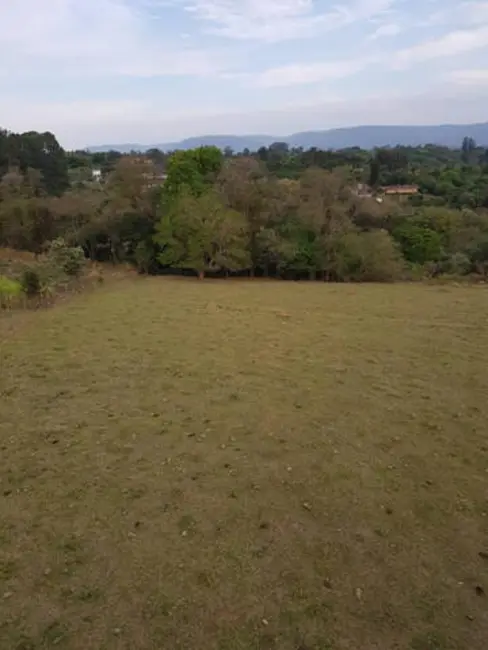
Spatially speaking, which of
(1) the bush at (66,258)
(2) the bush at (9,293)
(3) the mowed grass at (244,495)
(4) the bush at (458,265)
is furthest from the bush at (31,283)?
(4) the bush at (458,265)

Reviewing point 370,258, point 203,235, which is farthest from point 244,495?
point 370,258

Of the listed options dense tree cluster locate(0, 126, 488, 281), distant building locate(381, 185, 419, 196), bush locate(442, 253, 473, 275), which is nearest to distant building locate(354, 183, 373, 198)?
dense tree cluster locate(0, 126, 488, 281)

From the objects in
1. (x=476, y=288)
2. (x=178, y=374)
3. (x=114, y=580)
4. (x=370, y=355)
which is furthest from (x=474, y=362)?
(x=476, y=288)

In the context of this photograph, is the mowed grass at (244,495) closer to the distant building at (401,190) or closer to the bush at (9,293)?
the bush at (9,293)

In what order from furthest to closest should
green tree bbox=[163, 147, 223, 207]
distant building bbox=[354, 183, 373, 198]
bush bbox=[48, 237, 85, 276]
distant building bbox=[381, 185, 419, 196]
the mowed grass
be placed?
distant building bbox=[381, 185, 419, 196], distant building bbox=[354, 183, 373, 198], green tree bbox=[163, 147, 223, 207], bush bbox=[48, 237, 85, 276], the mowed grass

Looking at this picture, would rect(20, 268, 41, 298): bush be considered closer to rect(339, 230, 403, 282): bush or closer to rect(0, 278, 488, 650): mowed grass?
rect(0, 278, 488, 650): mowed grass

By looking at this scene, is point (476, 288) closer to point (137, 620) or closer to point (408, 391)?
point (408, 391)
